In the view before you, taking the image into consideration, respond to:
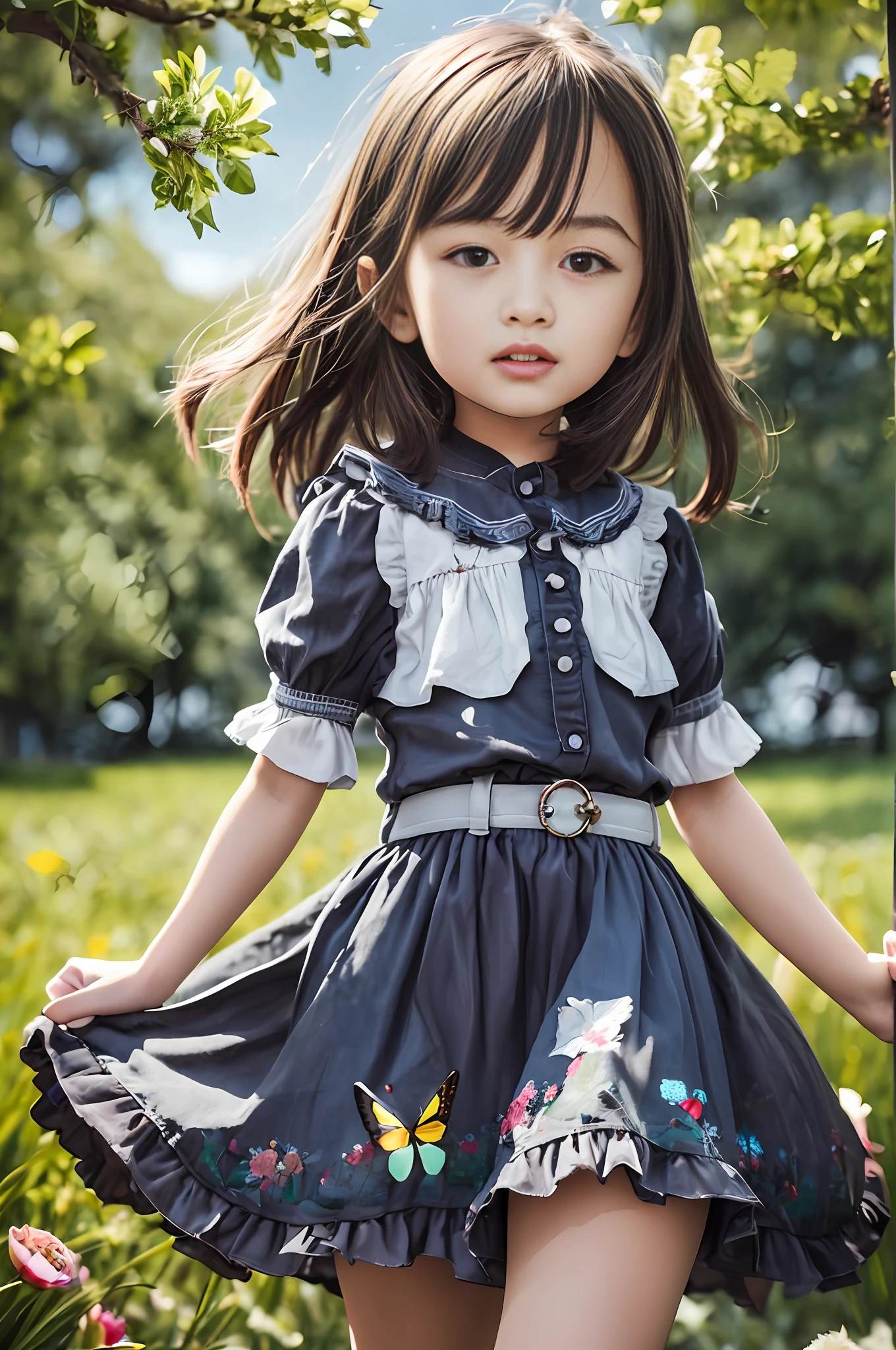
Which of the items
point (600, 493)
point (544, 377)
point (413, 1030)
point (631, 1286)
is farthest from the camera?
point (600, 493)

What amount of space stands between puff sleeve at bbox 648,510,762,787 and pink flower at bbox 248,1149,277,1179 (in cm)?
58

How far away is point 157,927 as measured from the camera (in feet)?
10.0

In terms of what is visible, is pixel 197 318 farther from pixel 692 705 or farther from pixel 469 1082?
pixel 469 1082

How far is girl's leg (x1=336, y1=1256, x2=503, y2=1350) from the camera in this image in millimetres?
1225

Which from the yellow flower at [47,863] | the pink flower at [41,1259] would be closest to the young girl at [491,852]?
the pink flower at [41,1259]

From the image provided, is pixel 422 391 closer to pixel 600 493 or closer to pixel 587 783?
pixel 600 493

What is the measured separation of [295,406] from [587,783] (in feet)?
1.94

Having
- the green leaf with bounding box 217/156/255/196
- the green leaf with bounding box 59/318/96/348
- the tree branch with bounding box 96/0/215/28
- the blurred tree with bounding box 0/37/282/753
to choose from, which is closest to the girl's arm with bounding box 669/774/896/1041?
the green leaf with bounding box 217/156/255/196

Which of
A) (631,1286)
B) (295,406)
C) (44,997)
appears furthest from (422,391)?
(44,997)

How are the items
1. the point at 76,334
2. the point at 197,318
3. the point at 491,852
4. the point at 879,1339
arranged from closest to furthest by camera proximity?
the point at 491,852
the point at 879,1339
the point at 76,334
the point at 197,318

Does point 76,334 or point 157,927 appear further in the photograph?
point 157,927

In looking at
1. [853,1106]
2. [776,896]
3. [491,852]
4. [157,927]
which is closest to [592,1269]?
[491,852]

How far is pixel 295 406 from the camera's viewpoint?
4.83 ft

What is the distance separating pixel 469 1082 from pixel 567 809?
0.91ft
